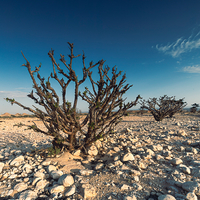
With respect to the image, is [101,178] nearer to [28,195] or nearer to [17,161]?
[28,195]

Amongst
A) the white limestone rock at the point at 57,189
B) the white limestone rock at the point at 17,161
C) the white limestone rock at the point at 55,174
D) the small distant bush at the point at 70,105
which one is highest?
the small distant bush at the point at 70,105

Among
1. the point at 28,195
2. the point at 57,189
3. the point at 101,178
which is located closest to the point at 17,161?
the point at 28,195

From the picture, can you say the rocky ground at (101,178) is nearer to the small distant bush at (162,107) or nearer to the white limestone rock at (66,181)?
the white limestone rock at (66,181)

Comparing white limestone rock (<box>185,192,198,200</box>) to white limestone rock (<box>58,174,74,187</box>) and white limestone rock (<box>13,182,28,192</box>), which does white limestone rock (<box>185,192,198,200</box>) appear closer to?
white limestone rock (<box>58,174,74,187</box>)

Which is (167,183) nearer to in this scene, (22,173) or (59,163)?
(59,163)

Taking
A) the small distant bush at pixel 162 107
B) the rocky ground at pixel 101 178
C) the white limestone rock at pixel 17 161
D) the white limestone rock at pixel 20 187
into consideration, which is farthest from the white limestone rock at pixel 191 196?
the small distant bush at pixel 162 107

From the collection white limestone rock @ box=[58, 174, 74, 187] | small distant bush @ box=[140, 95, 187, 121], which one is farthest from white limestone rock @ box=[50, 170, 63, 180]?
small distant bush @ box=[140, 95, 187, 121]

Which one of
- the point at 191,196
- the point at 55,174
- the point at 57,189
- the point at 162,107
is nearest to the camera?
the point at 191,196

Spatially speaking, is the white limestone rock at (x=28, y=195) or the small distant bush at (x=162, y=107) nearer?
the white limestone rock at (x=28, y=195)

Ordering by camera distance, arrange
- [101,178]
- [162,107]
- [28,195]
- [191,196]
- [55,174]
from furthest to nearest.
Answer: [162,107]
[55,174]
[101,178]
[28,195]
[191,196]

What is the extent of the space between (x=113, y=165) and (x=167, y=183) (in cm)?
145

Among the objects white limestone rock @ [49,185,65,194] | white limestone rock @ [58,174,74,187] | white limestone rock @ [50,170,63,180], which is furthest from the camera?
white limestone rock @ [50,170,63,180]

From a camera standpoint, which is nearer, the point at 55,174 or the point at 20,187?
the point at 20,187

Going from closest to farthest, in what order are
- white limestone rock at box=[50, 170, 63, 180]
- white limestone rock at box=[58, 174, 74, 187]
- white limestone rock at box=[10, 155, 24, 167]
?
white limestone rock at box=[58, 174, 74, 187] → white limestone rock at box=[50, 170, 63, 180] → white limestone rock at box=[10, 155, 24, 167]
